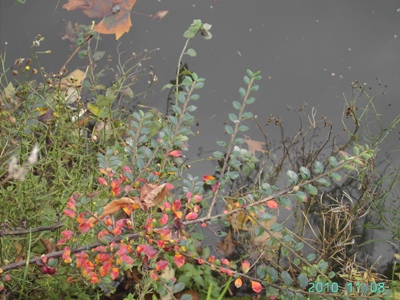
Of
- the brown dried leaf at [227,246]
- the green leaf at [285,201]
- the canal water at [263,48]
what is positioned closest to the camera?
the green leaf at [285,201]

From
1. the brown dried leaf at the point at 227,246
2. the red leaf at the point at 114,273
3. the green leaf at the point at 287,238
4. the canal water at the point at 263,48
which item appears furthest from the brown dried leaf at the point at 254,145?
the red leaf at the point at 114,273

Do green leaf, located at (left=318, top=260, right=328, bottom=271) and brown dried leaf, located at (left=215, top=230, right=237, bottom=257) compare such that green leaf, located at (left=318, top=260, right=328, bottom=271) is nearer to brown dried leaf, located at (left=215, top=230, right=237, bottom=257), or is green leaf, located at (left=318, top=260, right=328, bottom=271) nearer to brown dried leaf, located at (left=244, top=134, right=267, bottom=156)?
brown dried leaf, located at (left=215, top=230, right=237, bottom=257)

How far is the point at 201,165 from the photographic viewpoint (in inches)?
72.2

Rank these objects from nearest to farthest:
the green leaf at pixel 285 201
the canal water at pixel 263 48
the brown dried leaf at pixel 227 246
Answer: the green leaf at pixel 285 201 < the brown dried leaf at pixel 227 246 < the canal water at pixel 263 48

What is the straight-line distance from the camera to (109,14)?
192cm

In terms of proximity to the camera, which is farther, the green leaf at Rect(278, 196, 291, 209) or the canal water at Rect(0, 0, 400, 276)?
the canal water at Rect(0, 0, 400, 276)

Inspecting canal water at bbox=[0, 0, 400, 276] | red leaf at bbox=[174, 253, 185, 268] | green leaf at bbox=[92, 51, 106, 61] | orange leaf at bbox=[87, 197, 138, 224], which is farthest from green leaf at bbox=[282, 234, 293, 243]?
green leaf at bbox=[92, 51, 106, 61]

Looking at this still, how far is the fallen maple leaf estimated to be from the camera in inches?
75.3

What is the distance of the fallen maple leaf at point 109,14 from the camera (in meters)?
1.91

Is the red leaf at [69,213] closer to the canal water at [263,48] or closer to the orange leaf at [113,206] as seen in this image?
the orange leaf at [113,206]

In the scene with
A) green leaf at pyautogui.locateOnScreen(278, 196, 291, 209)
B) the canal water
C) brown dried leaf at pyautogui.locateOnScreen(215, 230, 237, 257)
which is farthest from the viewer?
the canal water

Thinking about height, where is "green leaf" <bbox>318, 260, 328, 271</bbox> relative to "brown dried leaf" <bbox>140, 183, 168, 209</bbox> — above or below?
below

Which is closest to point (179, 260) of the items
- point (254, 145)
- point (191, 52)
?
point (254, 145)

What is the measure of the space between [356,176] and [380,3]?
0.64 meters
